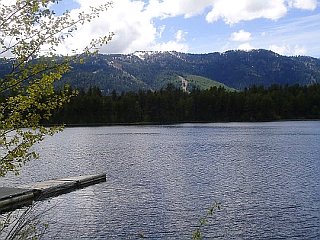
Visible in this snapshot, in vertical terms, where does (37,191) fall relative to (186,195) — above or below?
above

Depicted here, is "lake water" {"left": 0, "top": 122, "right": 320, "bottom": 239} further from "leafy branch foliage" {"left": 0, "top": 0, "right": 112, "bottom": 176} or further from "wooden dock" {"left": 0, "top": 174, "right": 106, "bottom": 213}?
"leafy branch foliage" {"left": 0, "top": 0, "right": 112, "bottom": 176}

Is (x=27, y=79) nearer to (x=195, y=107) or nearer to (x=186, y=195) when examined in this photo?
(x=186, y=195)

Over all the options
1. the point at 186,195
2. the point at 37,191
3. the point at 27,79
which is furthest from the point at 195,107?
the point at 27,79

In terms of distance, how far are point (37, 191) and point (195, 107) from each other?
141 metres

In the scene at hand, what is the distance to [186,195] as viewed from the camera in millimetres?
33594

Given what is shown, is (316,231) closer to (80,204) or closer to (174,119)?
(80,204)

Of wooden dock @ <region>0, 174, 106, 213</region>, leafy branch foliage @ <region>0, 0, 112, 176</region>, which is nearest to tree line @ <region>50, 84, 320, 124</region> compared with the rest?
wooden dock @ <region>0, 174, 106, 213</region>

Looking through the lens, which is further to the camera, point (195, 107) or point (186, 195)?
point (195, 107)

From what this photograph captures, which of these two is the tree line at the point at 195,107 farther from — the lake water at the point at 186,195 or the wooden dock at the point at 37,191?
the wooden dock at the point at 37,191

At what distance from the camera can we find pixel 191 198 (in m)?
32.4

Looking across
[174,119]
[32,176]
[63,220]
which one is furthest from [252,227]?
[174,119]

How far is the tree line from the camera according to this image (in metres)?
162

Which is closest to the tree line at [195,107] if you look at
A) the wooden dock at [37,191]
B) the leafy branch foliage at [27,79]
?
the wooden dock at [37,191]

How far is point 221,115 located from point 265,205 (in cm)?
14474
